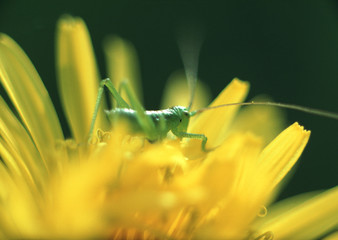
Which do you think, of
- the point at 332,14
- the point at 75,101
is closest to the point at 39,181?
the point at 75,101

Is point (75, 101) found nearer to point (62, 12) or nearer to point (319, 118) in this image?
point (62, 12)

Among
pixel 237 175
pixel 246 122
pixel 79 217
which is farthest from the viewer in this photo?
pixel 246 122

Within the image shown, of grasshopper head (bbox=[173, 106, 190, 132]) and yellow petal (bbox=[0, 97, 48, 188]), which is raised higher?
grasshopper head (bbox=[173, 106, 190, 132])

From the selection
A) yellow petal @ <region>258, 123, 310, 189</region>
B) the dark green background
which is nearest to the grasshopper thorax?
yellow petal @ <region>258, 123, 310, 189</region>

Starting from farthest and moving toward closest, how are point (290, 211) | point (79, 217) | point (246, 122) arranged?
point (246, 122) → point (290, 211) → point (79, 217)

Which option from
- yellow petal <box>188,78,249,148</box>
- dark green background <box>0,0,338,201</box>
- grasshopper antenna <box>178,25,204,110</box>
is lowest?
yellow petal <box>188,78,249,148</box>

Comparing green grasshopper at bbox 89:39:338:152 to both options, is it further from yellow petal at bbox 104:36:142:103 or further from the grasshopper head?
yellow petal at bbox 104:36:142:103
